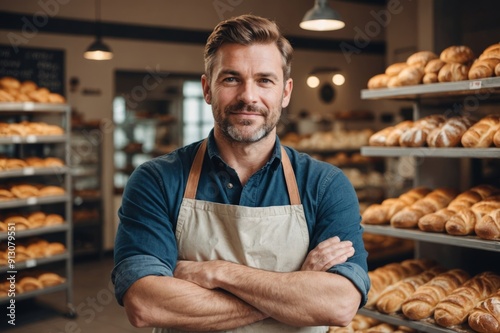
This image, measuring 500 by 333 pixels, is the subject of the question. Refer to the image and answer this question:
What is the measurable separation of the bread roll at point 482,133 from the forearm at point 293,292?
4.66 ft

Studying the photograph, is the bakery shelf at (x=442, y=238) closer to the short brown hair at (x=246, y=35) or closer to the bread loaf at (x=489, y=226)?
the bread loaf at (x=489, y=226)

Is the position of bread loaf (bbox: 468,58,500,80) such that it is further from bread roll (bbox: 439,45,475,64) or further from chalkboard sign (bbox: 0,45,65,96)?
chalkboard sign (bbox: 0,45,65,96)

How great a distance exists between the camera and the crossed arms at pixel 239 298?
1640 millimetres

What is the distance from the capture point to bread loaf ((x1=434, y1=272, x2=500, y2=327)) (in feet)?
8.60

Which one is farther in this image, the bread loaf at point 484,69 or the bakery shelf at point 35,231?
the bakery shelf at point 35,231

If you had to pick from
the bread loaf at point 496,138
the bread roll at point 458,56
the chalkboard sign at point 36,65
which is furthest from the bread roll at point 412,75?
the chalkboard sign at point 36,65

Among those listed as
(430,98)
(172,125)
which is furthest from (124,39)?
(430,98)

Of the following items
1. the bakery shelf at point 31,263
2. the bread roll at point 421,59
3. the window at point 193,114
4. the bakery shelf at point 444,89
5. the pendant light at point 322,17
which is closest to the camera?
the bakery shelf at point 444,89

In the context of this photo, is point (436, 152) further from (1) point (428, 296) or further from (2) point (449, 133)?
(1) point (428, 296)

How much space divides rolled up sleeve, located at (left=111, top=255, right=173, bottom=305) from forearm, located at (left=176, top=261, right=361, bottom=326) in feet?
0.46

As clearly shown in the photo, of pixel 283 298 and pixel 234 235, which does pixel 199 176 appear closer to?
pixel 234 235

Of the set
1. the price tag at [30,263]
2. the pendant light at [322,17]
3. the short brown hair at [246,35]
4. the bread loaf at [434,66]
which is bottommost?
the price tag at [30,263]

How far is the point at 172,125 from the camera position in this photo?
866 cm

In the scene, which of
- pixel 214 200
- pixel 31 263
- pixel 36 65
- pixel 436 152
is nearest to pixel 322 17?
pixel 436 152
